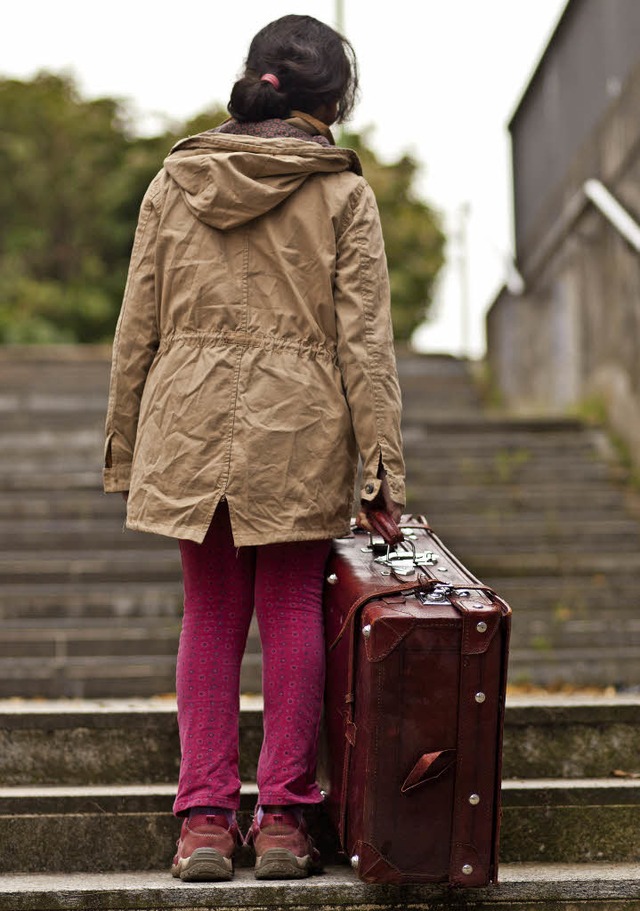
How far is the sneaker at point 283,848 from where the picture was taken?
2.91 metres

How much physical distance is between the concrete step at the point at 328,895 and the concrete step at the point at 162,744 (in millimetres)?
709

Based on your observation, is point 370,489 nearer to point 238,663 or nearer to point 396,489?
point 396,489

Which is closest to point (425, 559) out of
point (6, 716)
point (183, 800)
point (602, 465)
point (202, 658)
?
point (202, 658)

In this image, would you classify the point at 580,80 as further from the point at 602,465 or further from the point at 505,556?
the point at 505,556

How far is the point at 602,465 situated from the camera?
8.68 m

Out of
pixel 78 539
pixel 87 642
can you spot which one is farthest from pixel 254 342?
pixel 78 539

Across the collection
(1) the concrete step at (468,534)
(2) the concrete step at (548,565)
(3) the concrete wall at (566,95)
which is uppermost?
(3) the concrete wall at (566,95)

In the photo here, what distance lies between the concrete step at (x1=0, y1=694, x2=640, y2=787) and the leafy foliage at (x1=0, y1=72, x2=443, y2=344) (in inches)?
1052

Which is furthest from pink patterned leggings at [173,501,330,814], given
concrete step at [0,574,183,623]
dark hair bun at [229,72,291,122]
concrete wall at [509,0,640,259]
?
concrete wall at [509,0,640,259]

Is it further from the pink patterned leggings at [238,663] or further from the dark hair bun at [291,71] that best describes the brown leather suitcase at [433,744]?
the dark hair bun at [291,71]

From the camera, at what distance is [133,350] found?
10.3ft

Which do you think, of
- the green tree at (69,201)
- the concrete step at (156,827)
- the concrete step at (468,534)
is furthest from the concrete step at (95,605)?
the green tree at (69,201)

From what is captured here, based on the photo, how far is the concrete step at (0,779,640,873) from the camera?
10.6 feet

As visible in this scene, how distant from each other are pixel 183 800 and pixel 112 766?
709 mm
